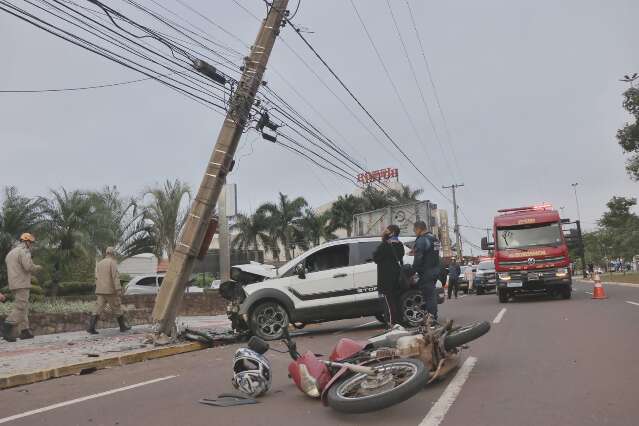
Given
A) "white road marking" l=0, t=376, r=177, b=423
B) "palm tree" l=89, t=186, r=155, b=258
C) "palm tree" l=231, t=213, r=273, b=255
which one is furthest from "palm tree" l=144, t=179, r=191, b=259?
"white road marking" l=0, t=376, r=177, b=423

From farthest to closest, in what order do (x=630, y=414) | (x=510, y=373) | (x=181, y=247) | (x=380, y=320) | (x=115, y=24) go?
(x=380, y=320), (x=181, y=247), (x=115, y=24), (x=510, y=373), (x=630, y=414)

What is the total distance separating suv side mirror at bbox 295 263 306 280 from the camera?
11375 millimetres

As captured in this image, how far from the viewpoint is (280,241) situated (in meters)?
47.9

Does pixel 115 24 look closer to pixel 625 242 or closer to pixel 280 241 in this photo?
pixel 625 242

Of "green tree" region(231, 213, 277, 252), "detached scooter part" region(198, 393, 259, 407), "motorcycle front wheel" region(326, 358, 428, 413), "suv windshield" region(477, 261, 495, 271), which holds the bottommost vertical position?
"detached scooter part" region(198, 393, 259, 407)

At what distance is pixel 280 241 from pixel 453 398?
43155 mm

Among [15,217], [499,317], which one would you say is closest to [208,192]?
[499,317]

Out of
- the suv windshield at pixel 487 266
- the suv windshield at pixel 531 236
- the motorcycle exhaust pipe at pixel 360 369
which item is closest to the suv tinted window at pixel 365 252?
the motorcycle exhaust pipe at pixel 360 369

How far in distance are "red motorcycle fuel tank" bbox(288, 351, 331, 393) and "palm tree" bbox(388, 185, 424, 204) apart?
4464 centimetres

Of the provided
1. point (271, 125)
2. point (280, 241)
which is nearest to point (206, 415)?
point (271, 125)

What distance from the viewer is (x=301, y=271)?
37.5ft

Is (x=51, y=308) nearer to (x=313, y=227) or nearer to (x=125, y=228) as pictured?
(x=125, y=228)

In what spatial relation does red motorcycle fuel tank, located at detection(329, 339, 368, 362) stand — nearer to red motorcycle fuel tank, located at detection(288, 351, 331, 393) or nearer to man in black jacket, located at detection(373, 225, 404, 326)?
red motorcycle fuel tank, located at detection(288, 351, 331, 393)

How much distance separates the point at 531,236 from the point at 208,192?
10374 mm
